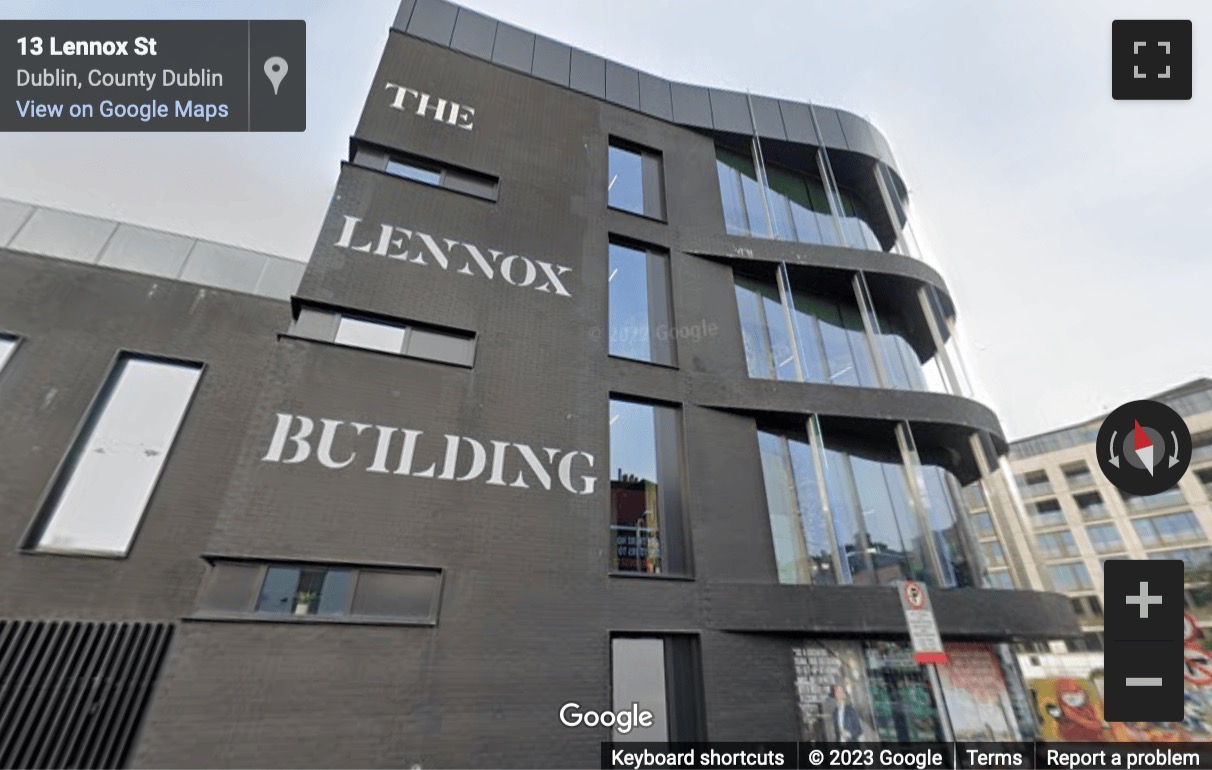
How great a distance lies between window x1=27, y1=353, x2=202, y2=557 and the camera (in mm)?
6840

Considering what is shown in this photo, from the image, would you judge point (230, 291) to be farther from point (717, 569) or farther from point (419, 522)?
point (717, 569)

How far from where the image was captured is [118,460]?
7.44 metres

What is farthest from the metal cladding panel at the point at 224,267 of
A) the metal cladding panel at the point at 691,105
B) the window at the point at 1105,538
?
the window at the point at 1105,538

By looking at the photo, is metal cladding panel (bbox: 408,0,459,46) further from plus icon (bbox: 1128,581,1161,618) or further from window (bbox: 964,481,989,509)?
plus icon (bbox: 1128,581,1161,618)

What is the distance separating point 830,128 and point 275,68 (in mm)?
13776

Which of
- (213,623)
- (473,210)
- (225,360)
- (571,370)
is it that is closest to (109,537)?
(213,623)

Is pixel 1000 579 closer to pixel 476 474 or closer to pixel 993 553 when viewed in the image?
pixel 993 553

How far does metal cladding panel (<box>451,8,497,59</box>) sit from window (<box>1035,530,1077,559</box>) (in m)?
41.7

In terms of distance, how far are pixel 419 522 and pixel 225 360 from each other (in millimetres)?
4509

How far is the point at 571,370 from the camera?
9617 mm

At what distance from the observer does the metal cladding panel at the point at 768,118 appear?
14484 mm

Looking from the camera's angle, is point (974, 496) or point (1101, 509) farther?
point (1101, 509)

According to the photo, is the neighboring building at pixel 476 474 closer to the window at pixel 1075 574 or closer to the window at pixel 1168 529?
the window at pixel 1075 574

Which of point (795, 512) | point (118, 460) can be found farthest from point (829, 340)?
point (118, 460)
